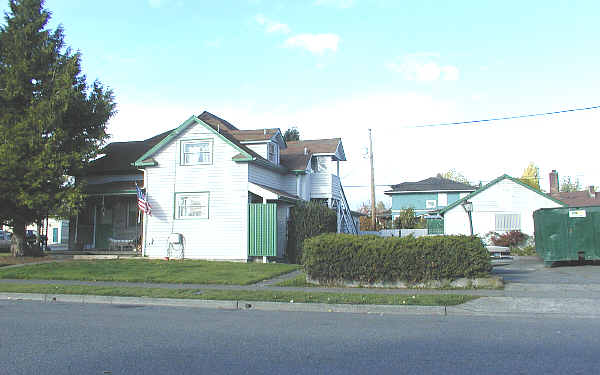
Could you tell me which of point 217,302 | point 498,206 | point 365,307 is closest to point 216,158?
point 217,302

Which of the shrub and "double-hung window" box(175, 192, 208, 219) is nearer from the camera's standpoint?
"double-hung window" box(175, 192, 208, 219)

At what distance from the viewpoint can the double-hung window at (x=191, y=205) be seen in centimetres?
2219

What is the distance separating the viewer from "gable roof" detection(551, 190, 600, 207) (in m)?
46.0

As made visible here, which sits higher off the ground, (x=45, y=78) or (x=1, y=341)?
(x=45, y=78)

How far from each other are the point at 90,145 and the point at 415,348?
19.4 m

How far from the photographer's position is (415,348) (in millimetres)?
6969

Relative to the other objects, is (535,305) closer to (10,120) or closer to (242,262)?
(242,262)

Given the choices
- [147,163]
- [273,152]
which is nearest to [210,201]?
[147,163]

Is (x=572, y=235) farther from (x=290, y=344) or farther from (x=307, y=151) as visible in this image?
(x=290, y=344)

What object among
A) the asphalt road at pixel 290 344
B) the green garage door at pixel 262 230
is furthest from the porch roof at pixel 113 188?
the asphalt road at pixel 290 344

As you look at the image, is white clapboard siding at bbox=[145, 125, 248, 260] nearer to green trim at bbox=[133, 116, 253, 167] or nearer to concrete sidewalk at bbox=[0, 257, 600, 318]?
green trim at bbox=[133, 116, 253, 167]

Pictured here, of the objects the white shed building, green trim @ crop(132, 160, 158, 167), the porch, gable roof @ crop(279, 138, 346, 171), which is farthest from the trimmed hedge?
the white shed building

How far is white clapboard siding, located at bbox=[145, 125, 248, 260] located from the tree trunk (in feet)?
17.1

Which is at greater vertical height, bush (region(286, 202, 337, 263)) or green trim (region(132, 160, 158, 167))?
green trim (region(132, 160, 158, 167))
